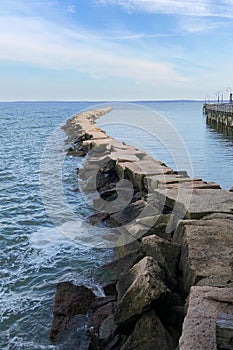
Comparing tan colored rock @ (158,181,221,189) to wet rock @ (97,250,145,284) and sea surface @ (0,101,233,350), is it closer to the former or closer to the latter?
sea surface @ (0,101,233,350)

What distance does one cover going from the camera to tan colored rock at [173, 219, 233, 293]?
137 inches

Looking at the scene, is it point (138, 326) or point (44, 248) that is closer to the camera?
point (138, 326)

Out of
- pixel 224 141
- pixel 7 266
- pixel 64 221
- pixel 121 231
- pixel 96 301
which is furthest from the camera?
pixel 224 141

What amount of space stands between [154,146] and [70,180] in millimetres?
8939

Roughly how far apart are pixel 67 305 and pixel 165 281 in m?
1.10

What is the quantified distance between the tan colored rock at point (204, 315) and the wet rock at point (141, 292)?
12.7 inches

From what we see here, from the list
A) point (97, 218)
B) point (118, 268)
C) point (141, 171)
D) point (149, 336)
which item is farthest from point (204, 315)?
point (141, 171)

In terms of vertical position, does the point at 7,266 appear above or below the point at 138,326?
below

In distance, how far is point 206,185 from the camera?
6.61 metres

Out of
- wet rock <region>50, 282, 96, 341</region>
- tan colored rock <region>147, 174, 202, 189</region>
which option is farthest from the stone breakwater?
tan colored rock <region>147, 174, 202, 189</region>

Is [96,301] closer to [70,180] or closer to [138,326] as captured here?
[138,326]

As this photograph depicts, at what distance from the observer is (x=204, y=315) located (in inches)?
109

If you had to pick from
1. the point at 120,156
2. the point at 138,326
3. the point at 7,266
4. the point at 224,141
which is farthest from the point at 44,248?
the point at 224,141

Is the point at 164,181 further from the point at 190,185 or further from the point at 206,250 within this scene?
the point at 206,250
